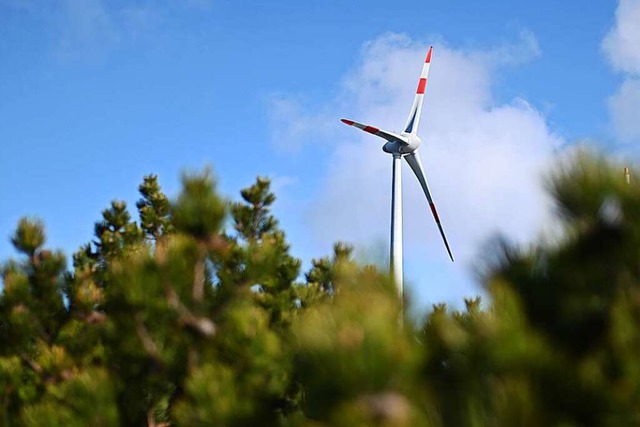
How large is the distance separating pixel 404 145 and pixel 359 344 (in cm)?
1695

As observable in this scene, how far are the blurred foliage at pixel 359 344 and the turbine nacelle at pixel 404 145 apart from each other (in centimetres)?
1438

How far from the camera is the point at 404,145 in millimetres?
20062

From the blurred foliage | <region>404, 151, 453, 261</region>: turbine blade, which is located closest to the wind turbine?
<region>404, 151, 453, 261</region>: turbine blade

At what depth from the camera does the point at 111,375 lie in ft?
17.7

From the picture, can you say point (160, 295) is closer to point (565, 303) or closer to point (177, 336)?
point (177, 336)

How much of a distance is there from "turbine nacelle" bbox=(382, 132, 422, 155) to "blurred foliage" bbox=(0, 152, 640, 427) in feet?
47.2

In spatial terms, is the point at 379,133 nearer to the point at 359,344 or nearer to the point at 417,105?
the point at 417,105

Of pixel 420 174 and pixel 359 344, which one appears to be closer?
pixel 359 344

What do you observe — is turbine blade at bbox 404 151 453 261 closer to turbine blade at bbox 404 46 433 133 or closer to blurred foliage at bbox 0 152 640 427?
turbine blade at bbox 404 46 433 133

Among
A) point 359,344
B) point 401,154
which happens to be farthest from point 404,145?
point 359,344

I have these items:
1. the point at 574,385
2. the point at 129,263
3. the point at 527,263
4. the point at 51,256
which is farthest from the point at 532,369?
the point at 51,256

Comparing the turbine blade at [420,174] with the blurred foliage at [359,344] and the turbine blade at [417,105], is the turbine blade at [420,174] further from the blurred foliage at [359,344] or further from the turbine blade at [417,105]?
the blurred foliage at [359,344]

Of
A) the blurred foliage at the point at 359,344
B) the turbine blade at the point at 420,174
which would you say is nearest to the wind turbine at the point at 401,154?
the turbine blade at the point at 420,174

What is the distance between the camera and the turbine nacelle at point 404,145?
2006 cm
